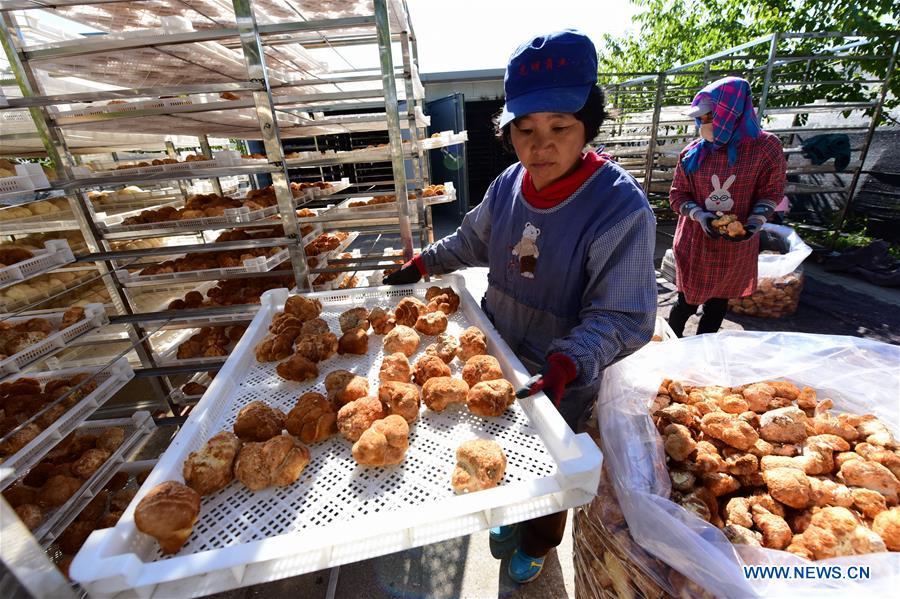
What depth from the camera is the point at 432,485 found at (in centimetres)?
100

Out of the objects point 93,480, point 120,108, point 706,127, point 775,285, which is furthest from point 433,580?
point 775,285

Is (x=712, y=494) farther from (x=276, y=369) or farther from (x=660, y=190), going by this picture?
(x=660, y=190)

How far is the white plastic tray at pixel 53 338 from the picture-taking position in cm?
195

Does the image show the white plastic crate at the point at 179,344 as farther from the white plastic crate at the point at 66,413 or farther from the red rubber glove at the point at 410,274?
the red rubber glove at the point at 410,274

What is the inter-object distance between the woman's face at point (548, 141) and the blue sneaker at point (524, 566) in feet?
6.00

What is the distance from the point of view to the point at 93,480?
2.13 meters

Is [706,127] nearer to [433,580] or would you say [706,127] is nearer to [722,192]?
[722,192]

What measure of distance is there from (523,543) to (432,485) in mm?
1200

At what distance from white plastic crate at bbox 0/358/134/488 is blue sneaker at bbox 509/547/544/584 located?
2.17 metres

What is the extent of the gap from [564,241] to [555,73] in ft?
1.96

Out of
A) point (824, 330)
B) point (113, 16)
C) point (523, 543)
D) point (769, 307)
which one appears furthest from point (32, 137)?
point (824, 330)

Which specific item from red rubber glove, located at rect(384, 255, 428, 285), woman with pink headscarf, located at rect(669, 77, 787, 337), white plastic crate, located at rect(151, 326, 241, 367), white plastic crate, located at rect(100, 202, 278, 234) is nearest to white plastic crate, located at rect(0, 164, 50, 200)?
white plastic crate, located at rect(100, 202, 278, 234)

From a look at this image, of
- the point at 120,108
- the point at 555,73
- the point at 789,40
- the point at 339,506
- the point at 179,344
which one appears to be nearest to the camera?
the point at 339,506

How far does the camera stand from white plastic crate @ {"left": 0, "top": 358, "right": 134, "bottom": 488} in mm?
1803
